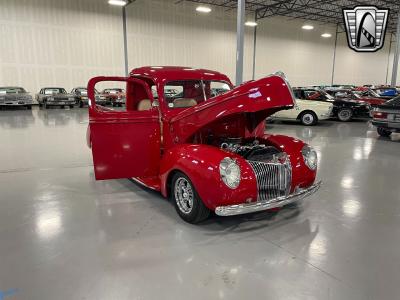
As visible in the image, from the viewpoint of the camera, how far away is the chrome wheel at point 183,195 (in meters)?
3.45

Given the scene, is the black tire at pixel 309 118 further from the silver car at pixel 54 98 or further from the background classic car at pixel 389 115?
the silver car at pixel 54 98

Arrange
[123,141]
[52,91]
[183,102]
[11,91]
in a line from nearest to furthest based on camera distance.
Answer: [123,141]
[183,102]
[11,91]
[52,91]

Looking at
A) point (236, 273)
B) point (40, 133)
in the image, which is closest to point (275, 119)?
point (40, 133)

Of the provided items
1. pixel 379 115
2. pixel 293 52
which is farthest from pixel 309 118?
pixel 293 52

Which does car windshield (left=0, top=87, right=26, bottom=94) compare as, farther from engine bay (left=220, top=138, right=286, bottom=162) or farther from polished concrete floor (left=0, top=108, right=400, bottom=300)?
engine bay (left=220, top=138, right=286, bottom=162)

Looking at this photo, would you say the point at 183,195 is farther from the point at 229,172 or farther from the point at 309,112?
the point at 309,112

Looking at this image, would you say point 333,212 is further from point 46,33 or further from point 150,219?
point 46,33

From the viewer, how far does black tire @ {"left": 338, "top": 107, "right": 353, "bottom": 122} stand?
12618 millimetres

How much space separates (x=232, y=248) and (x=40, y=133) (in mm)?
8303

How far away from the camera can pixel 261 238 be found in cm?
319

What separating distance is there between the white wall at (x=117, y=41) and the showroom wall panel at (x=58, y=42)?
0.17ft

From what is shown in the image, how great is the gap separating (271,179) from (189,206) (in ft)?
3.23

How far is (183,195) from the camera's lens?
3.55 m

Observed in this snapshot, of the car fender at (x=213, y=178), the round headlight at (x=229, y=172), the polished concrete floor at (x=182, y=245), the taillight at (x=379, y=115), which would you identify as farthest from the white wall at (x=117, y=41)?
the round headlight at (x=229, y=172)
